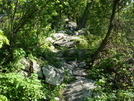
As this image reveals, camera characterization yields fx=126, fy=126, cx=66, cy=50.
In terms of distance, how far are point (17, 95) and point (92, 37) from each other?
8.18 m

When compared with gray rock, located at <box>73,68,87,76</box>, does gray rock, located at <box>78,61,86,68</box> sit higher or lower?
higher

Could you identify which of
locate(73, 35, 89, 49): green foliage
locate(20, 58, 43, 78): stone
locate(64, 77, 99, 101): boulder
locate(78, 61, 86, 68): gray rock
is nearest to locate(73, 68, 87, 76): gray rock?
locate(78, 61, 86, 68): gray rock

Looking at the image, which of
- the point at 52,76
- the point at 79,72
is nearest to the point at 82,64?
the point at 79,72

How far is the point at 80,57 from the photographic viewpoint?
866 cm

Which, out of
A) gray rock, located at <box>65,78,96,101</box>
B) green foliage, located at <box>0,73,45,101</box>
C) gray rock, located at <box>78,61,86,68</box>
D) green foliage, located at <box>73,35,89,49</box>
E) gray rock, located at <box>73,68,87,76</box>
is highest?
green foliage, located at <box>73,35,89,49</box>

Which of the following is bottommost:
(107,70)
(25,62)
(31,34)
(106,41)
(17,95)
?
(107,70)

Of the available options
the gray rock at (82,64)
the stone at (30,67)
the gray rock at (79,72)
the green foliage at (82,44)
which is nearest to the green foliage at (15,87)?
the stone at (30,67)

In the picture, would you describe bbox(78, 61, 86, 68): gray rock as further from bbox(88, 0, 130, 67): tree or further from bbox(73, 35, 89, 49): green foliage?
bbox(73, 35, 89, 49): green foliage

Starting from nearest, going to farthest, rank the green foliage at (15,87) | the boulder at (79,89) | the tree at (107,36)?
1. the green foliage at (15,87)
2. the boulder at (79,89)
3. the tree at (107,36)

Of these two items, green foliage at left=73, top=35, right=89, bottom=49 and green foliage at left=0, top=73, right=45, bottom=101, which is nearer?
green foliage at left=0, top=73, right=45, bottom=101

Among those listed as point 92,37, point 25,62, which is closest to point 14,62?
point 25,62

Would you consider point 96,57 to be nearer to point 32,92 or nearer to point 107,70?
point 107,70

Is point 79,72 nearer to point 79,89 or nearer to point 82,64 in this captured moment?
point 82,64

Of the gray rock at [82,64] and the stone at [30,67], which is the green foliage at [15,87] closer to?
the stone at [30,67]
